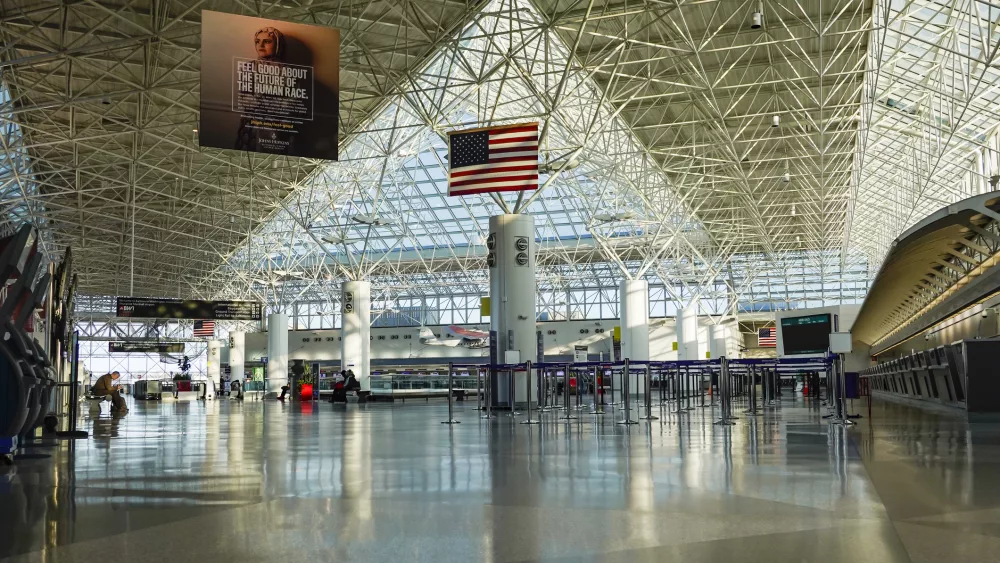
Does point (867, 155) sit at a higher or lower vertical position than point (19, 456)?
higher

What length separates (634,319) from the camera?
4247cm

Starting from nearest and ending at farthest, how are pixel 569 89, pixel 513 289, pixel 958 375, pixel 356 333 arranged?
pixel 958 375 < pixel 513 289 < pixel 569 89 < pixel 356 333

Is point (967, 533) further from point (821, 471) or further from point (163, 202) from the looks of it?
point (163, 202)

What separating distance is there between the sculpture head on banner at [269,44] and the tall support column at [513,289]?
12.5 m

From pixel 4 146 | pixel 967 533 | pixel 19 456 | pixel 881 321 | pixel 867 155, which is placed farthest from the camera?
pixel 867 155

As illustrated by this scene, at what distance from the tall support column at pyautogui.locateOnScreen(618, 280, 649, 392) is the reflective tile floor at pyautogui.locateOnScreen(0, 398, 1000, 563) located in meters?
31.4

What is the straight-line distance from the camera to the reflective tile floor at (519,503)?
13.3 feet

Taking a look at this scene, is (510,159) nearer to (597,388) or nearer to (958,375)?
(597,388)

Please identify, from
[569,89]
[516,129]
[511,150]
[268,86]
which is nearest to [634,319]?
[569,89]

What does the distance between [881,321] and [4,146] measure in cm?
3719

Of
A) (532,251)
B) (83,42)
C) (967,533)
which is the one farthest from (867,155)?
(967,533)

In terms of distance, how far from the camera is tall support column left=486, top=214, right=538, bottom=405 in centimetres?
2703

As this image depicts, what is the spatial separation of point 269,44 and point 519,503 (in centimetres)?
1271

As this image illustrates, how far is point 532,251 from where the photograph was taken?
27.6 meters
